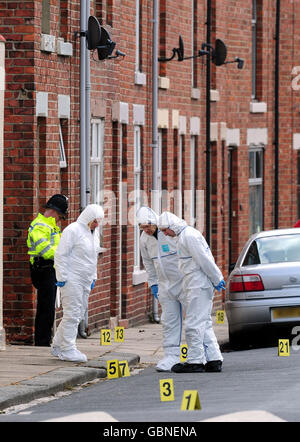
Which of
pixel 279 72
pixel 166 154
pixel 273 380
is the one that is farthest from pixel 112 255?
pixel 279 72

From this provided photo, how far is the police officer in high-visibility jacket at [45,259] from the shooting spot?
17.5 m

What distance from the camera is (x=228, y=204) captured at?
3075cm

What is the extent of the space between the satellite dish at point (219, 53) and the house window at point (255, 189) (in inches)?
179

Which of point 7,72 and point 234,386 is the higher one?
point 7,72

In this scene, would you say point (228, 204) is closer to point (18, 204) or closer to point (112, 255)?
point (112, 255)

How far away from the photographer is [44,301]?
1780cm

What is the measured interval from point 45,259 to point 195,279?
8.62 feet

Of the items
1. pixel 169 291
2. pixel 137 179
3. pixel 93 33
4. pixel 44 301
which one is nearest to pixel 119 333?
pixel 44 301

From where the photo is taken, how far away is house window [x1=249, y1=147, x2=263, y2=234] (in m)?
32.1

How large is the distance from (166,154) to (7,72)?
7762 millimetres

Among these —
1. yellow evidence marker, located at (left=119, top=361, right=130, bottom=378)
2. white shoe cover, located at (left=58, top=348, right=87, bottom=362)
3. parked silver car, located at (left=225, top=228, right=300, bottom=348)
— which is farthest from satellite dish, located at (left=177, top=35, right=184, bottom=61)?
yellow evidence marker, located at (left=119, top=361, right=130, bottom=378)

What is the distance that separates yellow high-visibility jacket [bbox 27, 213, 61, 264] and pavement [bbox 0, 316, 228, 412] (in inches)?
42.9

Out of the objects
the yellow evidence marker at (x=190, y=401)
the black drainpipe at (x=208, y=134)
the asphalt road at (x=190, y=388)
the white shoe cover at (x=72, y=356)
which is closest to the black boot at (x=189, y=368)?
the asphalt road at (x=190, y=388)

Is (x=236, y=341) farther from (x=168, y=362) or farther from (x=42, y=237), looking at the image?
(x=168, y=362)
